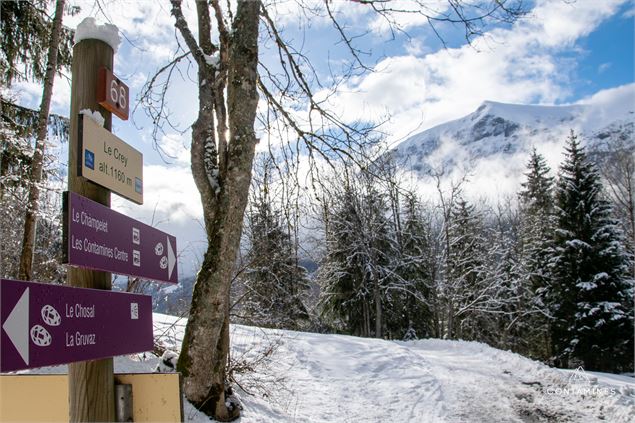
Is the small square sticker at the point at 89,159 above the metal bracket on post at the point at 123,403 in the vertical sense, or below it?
above

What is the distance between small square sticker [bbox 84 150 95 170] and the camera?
2199mm

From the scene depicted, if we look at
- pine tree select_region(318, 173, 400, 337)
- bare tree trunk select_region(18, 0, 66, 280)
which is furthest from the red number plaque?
pine tree select_region(318, 173, 400, 337)

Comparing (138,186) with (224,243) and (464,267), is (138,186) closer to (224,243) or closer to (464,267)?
(224,243)

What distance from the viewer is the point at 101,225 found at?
2.21m

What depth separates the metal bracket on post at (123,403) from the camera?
2127 millimetres

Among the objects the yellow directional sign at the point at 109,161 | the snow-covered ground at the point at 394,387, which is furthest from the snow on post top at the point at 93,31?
the snow-covered ground at the point at 394,387

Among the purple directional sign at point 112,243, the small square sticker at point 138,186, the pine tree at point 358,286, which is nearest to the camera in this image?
the purple directional sign at point 112,243

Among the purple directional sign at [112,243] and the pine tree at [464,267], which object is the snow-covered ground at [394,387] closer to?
the purple directional sign at [112,243]

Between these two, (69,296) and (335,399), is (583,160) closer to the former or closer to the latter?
(335,399)

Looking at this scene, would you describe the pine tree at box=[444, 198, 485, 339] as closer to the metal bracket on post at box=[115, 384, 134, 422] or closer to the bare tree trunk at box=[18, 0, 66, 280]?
the bare tree trunk at box=[18, 0, 66, 280]

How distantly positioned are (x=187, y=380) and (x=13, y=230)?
47.7 feet

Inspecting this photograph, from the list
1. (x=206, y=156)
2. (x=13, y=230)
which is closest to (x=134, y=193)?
(x=206, y=156)

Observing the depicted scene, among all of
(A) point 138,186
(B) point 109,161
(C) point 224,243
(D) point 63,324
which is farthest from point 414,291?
(D) point 63,324

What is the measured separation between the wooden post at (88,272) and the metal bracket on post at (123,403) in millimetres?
19
